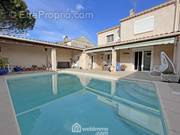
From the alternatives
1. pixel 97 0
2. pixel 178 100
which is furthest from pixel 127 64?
pixel 178 100

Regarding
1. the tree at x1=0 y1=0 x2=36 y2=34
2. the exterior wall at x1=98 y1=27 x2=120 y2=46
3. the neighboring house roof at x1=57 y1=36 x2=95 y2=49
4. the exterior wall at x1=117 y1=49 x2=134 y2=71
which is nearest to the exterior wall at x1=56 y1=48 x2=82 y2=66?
the exterior wall at x1=98 y1=27 x2=120 y2=46

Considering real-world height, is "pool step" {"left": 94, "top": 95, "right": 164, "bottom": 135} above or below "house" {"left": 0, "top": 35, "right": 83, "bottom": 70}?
below

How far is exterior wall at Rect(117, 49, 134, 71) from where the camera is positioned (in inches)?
637

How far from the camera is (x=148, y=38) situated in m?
11.5

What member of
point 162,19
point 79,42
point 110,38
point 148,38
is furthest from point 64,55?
point 162,19

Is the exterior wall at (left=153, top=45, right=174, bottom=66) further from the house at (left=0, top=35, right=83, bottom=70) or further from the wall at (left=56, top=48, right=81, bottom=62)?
the wall at (left=56, top=48, right=81, bottom=62)

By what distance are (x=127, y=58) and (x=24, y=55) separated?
13.7 m

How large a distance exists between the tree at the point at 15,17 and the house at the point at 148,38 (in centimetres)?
→ 1084

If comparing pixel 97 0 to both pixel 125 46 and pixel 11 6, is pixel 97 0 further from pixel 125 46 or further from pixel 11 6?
pixel 11 6

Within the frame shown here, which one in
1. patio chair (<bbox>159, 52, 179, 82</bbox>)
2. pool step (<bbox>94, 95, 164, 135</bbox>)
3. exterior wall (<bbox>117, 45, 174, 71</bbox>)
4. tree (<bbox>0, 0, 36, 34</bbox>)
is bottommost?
pool step (<bbox>94, 95, 164, 135</bbox>)

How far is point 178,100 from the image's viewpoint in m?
5.02

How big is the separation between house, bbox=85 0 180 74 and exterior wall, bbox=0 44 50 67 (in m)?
7.27

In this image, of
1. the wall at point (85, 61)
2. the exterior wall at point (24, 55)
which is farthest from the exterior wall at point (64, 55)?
the wall at point (85, 61)

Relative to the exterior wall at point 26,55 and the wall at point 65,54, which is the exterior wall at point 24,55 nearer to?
the exterior wall at point 26,55
